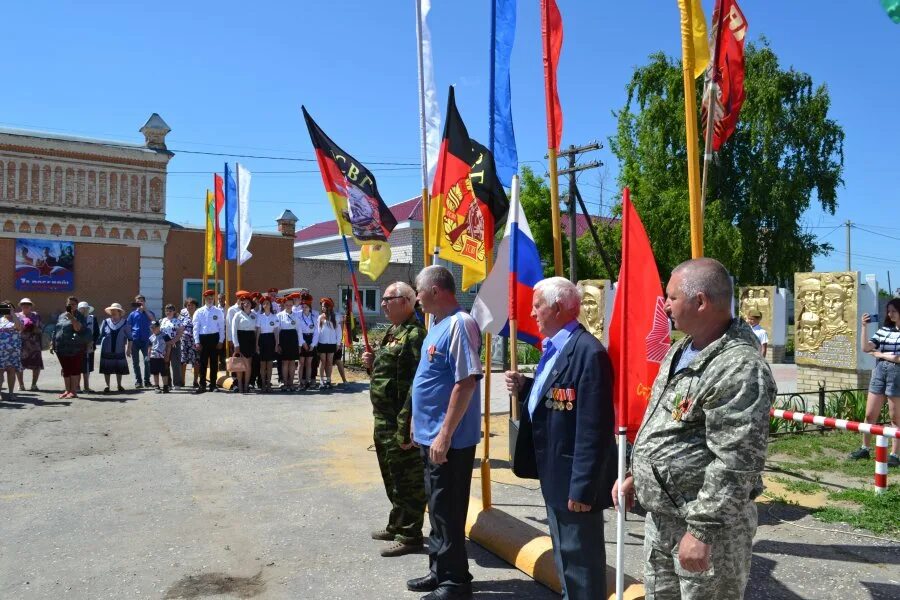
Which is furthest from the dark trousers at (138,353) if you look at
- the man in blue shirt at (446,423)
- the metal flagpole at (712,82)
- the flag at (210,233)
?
the metal flagpole at (712,82)

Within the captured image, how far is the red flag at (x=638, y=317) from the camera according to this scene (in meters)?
4.00

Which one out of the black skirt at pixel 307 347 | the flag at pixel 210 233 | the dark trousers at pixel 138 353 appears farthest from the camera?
the flag at pixel 210 233

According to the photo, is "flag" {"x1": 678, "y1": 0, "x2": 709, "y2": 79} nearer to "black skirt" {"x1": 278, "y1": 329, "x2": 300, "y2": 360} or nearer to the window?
"black skirt" {"x1": 278, "y1": 329, "x2": 300, "y2": 360}

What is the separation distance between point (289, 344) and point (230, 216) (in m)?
3.32

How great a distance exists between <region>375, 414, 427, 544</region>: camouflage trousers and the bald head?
9.50 feet

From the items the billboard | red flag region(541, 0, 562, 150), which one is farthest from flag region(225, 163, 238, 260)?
the billboard

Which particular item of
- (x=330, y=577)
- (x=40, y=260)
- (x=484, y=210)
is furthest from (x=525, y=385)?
(x=40, y=260)

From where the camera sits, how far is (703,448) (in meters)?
2.64

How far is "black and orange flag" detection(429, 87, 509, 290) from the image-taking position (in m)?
5.91

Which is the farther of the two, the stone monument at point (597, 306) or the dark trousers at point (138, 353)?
the stone monument at point (597, 306)

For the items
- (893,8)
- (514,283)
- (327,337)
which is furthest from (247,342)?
(893,8)

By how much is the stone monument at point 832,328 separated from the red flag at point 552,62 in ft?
30.6

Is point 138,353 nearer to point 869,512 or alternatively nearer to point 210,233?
point 210,233

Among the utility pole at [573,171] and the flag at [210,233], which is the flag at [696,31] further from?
the utility pole at [573,171]
